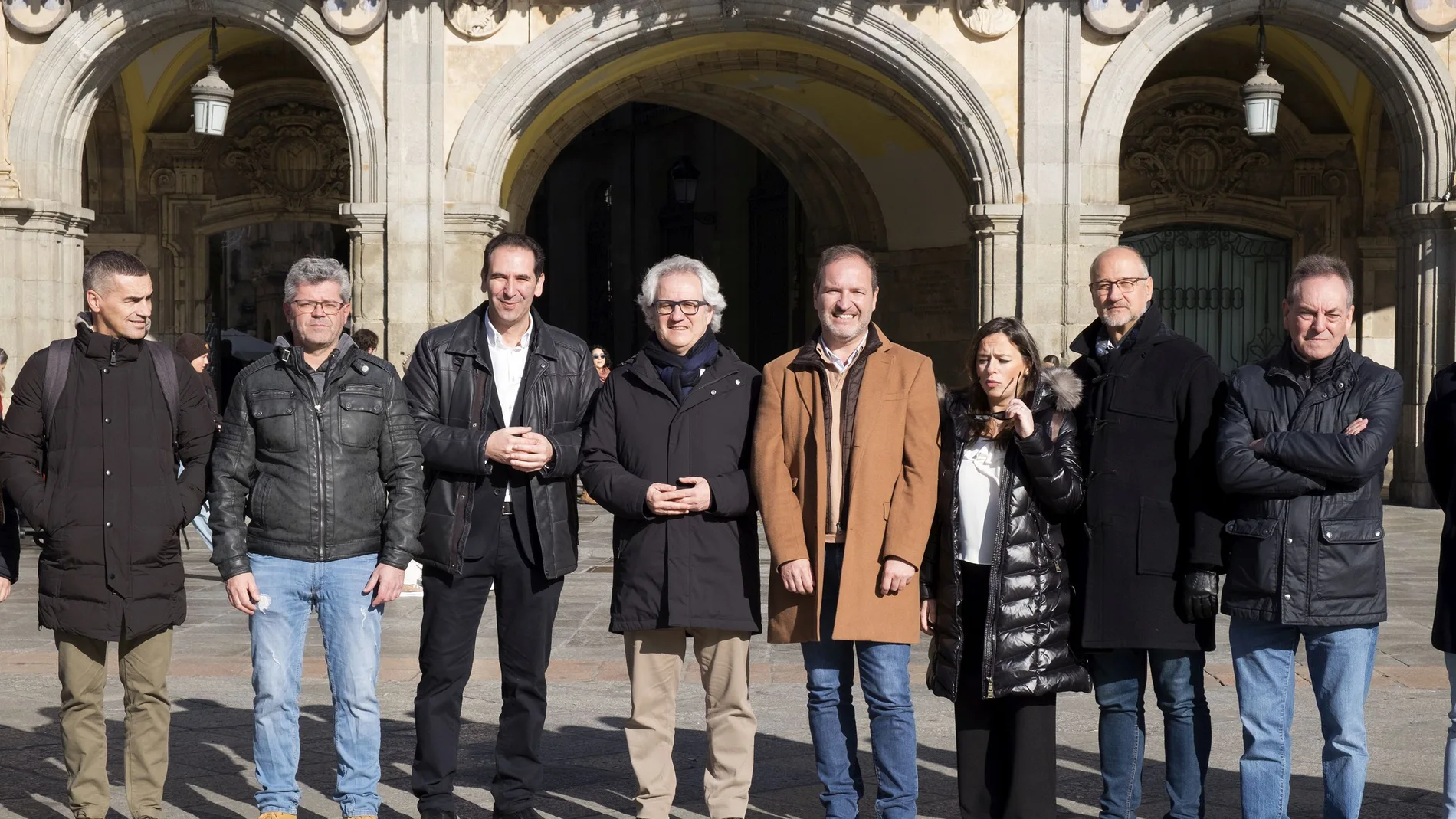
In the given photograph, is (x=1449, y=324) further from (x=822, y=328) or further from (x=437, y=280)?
(x=822, y=328)

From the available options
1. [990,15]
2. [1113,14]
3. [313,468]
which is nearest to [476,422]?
[313,468]

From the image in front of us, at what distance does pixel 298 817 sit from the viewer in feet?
17.0

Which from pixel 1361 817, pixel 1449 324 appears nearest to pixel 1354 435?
pixel 1361 817

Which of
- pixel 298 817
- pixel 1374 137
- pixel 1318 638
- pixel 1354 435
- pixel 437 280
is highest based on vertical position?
pixel 1374 137

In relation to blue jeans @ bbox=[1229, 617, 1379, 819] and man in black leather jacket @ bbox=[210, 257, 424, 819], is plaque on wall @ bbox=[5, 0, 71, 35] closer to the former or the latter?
man in black leather jacket @ bbox=[210, 257, 424, 819]

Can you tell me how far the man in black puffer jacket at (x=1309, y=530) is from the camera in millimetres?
4445

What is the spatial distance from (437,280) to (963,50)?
4.58 metres

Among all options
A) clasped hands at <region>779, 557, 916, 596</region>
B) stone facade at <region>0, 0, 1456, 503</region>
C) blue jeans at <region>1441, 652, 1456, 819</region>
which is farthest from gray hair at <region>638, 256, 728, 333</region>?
stone facade at <region>0, 0, 1456, 503</region>

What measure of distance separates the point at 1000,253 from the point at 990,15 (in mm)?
1885

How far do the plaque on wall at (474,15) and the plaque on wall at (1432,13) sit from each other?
7253mm

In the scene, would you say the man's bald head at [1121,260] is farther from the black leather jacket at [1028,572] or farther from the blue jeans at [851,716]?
the blue jeans at [851,716]

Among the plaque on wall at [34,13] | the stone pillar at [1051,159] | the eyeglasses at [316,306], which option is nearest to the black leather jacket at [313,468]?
the eyeglasses at [316,306]

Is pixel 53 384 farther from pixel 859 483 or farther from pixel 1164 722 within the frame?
pixel 1164 722

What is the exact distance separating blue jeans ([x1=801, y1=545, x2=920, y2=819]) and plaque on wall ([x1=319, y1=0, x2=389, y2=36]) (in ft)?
32.0
